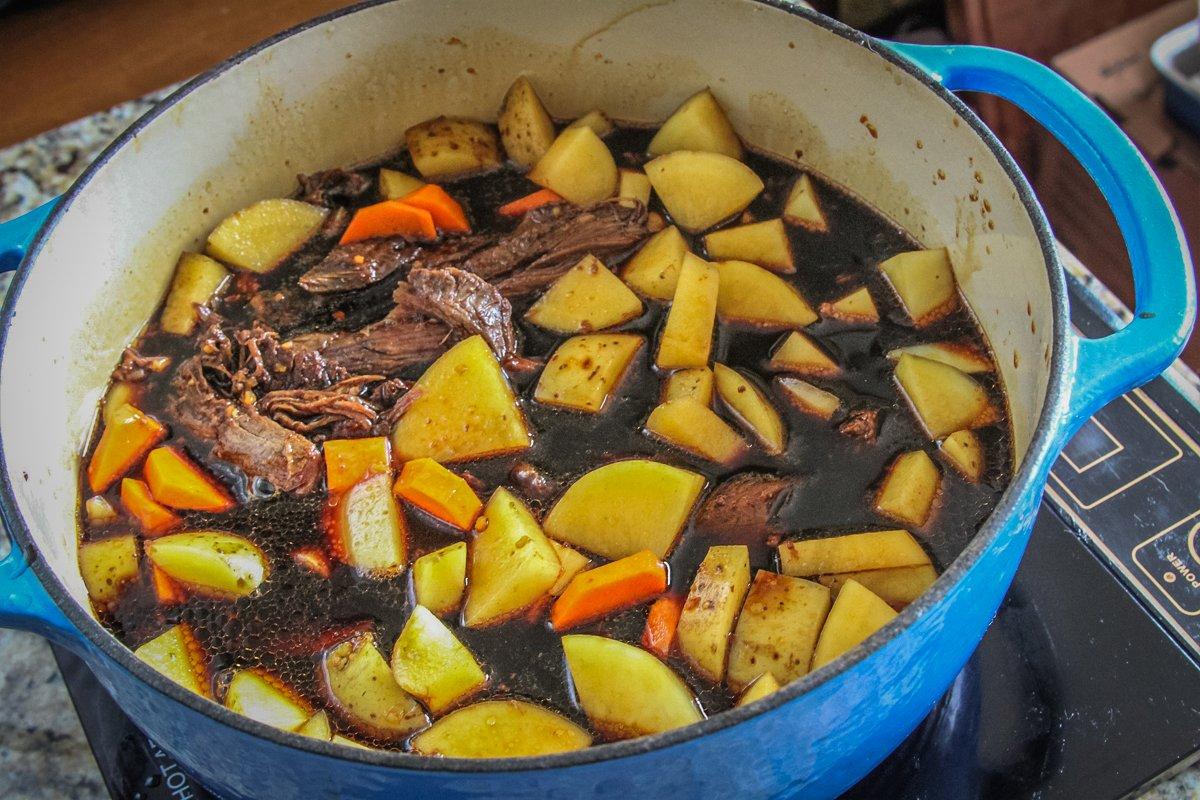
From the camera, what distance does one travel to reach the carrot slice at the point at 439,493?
1392mm

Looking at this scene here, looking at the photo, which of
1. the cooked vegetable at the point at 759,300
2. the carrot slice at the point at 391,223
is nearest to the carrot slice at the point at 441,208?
the carrot slice at the point at 391,223

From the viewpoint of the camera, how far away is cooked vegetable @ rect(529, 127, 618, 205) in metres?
1.76

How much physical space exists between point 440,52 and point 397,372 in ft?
1.81

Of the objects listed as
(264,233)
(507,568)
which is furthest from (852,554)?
(264,233)

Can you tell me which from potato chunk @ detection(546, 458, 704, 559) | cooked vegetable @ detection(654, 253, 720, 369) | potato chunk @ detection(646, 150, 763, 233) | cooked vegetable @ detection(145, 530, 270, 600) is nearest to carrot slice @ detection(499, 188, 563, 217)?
potato chunk @ detection(646, 150, 763, 233)

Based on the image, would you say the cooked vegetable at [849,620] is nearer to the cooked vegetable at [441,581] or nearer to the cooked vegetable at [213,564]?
the cooked vegetable at [441,581]

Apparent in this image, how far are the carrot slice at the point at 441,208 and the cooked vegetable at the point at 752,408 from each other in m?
0.48

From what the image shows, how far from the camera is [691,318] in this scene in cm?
154

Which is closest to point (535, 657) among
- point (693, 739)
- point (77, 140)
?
point (693, 739)

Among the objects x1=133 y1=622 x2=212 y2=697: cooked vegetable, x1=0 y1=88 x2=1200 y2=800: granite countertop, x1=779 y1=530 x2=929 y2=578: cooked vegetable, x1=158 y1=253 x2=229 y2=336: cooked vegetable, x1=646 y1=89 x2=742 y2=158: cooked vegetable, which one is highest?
x1=646 y1=89 x2=742 y2=158: cooked vegetable

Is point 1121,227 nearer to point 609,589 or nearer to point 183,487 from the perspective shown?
point 609,589

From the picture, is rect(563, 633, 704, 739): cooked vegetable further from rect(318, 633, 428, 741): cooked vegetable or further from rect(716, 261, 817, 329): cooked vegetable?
rect(716, 261, 817, 329): cooked vegetable

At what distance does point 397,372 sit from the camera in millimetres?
1552

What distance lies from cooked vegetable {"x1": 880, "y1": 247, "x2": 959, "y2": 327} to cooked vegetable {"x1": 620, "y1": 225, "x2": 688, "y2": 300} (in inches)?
11.2
